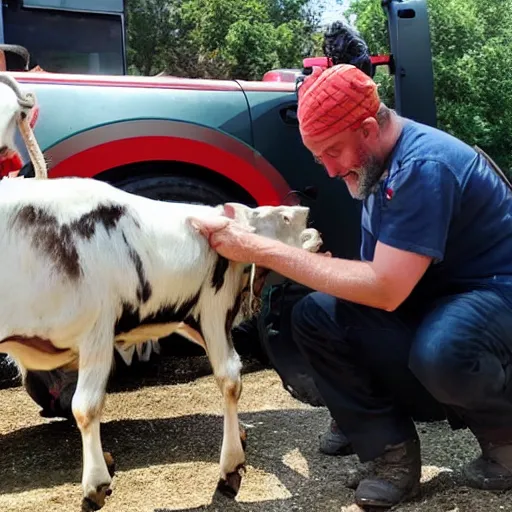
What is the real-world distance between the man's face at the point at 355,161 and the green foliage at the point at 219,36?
15.8 m

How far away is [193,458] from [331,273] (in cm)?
114

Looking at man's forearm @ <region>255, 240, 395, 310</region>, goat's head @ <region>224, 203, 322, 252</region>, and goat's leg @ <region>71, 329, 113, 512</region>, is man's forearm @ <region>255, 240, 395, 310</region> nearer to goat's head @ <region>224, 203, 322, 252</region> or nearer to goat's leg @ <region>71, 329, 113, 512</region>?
goat's head @ <region>224, 203, 322, 252</region>

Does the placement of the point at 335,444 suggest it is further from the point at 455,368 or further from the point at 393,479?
the point at 455,368

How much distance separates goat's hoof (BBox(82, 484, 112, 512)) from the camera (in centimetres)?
252

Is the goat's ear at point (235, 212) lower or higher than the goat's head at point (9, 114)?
lower

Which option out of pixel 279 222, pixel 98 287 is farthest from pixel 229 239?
pixel 98 287

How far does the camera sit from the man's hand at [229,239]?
8.86ft

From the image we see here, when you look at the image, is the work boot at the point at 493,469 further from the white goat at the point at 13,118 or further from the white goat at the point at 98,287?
the white goat at the point at 13,118

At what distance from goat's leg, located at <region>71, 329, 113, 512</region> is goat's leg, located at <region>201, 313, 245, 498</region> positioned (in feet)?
1.39

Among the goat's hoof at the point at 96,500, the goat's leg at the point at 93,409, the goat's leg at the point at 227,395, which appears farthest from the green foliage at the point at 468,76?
the goat's hoof at the point at 96,500

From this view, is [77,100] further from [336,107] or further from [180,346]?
[336,107]

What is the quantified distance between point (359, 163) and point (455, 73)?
9.95 m

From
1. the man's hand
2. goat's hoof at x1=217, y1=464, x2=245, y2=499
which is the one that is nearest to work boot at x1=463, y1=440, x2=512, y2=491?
goat's hoof at x1=217, y1=464, x2=245, y2=499

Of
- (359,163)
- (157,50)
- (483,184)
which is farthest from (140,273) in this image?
(157,50)
